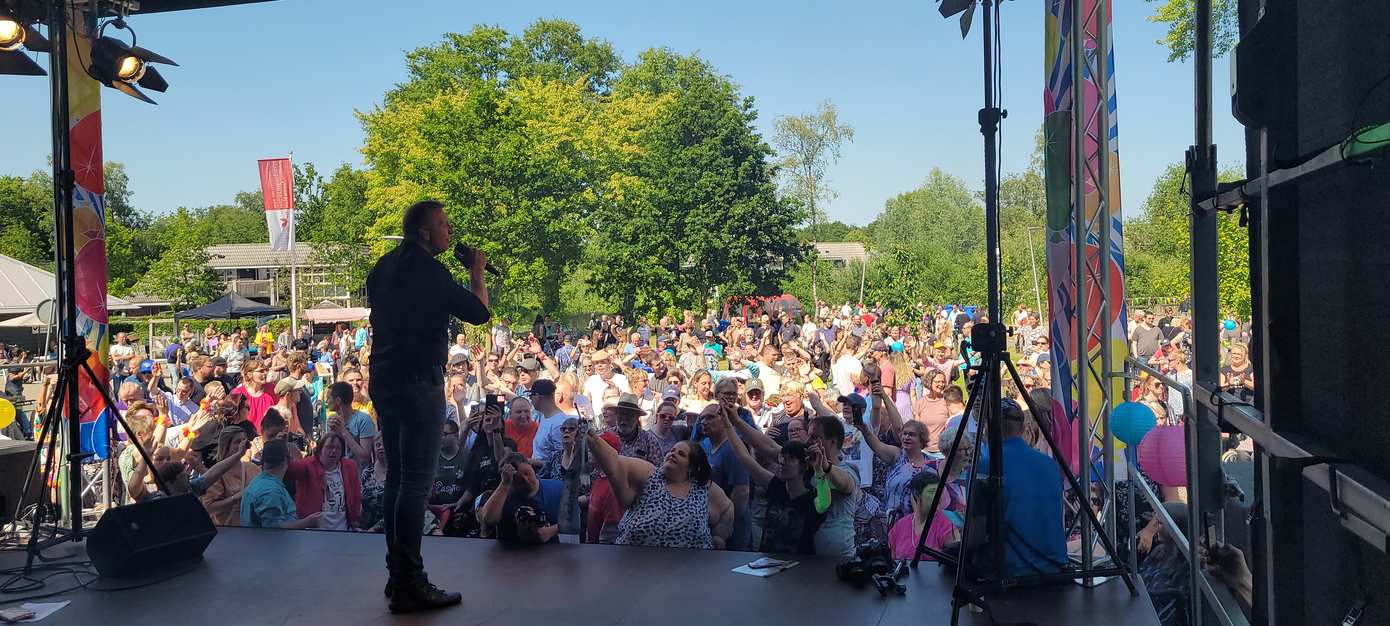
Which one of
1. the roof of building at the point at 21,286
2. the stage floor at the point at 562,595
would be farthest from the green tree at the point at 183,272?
the stage floor at the point at 562,595

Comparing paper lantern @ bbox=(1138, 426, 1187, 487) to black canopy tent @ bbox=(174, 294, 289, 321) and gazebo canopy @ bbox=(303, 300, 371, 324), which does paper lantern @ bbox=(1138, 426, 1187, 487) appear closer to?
black canopy tent @ bbox=(174, 294, 289, 321)

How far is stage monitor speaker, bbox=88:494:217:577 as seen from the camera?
323 centimetres

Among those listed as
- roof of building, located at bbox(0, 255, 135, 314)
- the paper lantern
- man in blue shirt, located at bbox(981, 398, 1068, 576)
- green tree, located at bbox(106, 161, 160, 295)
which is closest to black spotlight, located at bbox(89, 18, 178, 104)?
man in blue shirt, located at bbox(981, 398, 1068, 576)

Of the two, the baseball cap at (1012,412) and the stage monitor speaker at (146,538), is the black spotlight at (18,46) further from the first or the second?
the baseball cap at (1012,412)

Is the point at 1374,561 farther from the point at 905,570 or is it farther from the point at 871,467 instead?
the point at 871,467

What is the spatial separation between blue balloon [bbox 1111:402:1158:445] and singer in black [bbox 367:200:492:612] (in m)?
2.14

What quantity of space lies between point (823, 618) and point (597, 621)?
0.62 meters

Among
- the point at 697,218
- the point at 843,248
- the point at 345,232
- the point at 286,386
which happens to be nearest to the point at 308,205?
the point at 345,232

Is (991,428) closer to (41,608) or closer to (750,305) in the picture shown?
(41,608)

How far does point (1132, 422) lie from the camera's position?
3.29 m

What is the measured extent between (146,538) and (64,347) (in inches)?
33.3

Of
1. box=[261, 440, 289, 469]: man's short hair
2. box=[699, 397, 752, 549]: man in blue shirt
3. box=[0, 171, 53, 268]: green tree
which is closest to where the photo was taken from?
box=[699, 397, 752, 549]: man in blue shirt

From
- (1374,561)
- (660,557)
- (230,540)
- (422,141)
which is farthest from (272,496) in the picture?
(422,141)

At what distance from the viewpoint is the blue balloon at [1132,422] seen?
10.8 feet
